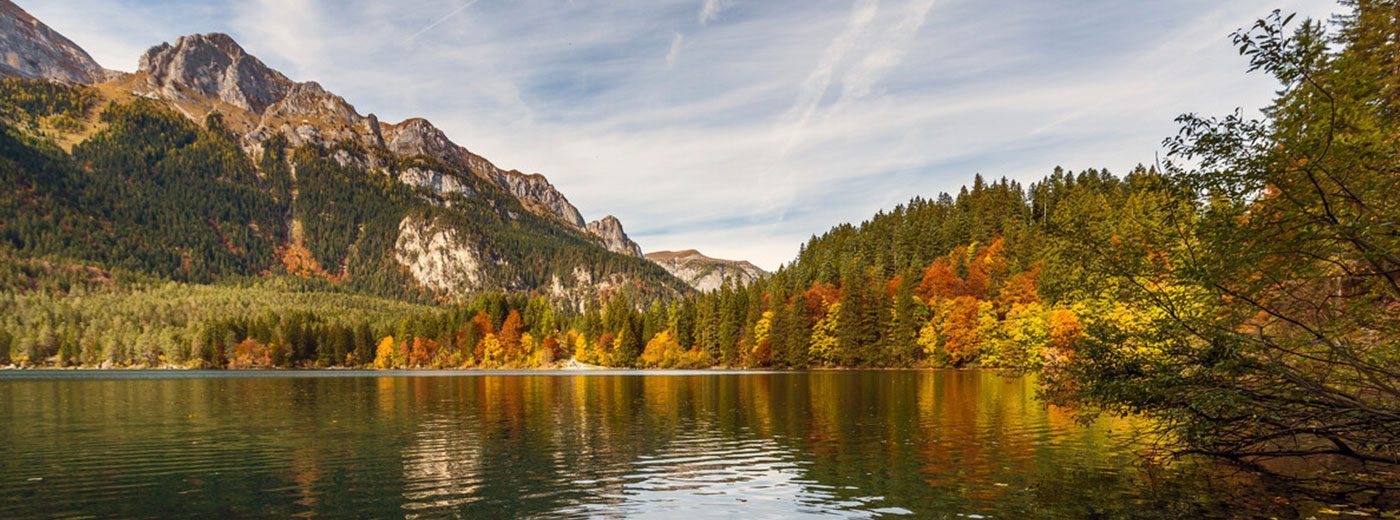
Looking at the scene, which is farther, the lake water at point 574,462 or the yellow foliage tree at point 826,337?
the yellow foliage tree at point 826,337

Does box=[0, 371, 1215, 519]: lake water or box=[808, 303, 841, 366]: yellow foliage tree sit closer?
box=[0, 371, 1215, 519]: lake water

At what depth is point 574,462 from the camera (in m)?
31.3

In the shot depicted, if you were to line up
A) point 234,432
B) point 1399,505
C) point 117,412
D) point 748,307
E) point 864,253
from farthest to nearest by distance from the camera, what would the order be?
point 864,253
point 748,307
point 117,412
point 234,432
point 1399,505

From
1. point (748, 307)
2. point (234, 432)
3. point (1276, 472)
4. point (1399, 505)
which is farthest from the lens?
point (748, 307)

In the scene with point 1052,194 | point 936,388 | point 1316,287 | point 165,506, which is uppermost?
point 1052,194

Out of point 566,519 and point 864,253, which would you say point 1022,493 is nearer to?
point 566,519

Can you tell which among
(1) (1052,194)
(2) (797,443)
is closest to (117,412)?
(2) (797,443)

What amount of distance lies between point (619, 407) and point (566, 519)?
38945 millimetres

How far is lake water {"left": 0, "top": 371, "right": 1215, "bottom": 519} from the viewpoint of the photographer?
888 inches

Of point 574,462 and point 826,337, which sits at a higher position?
point 574,462

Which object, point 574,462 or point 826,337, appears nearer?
point 574,462

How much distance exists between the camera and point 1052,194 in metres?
184

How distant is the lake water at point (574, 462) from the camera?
2255 cm

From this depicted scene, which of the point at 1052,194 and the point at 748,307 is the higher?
the point at 1052,194
